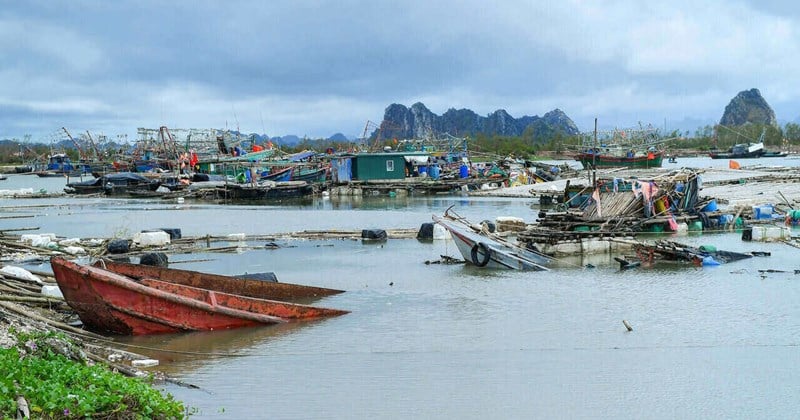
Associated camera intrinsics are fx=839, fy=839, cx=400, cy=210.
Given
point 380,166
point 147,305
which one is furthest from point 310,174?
point 147,305

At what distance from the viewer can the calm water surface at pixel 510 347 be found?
10109mm

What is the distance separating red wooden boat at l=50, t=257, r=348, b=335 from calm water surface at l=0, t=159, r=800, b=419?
243 mm

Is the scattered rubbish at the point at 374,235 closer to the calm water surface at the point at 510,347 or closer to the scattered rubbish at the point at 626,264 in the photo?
the calm water surface at the point at 510,347

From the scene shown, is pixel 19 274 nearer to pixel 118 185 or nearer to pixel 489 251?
pixel 489 251

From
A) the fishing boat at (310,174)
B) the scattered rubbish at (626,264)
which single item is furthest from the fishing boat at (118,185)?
the scattered rubbish at (626,264)

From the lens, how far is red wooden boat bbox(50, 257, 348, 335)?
12570 mm

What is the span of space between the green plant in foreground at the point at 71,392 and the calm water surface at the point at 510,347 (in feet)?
6.36

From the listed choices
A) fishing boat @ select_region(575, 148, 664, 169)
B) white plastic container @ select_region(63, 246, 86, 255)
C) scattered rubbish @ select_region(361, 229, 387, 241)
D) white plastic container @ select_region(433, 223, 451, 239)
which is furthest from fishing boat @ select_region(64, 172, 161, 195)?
white plastic container @ select_region(63, 246, 86, 255)

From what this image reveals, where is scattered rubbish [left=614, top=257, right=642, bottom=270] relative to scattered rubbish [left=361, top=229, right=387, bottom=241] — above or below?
below

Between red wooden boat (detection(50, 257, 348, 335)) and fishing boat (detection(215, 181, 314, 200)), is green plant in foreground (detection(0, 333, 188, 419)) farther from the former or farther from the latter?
fishing boat (detection(215, 181, 314, 200))

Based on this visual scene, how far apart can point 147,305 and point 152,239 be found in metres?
11.6

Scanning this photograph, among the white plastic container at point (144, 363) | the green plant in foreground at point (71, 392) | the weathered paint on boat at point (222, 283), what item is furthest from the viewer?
the weathered paint on boat at point (222, 283)

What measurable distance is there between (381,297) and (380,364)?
5429 mm

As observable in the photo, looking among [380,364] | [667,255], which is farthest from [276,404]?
[667,255]
